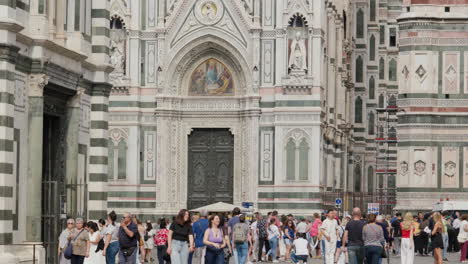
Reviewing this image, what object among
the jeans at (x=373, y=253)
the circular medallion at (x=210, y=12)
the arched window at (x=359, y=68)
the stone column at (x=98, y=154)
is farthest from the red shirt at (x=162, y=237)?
the arched window at (x=359, y=68)

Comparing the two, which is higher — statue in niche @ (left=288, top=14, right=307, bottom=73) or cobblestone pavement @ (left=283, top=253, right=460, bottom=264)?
statue in niche @ (left=288, top=14, right=307, bottom=73)

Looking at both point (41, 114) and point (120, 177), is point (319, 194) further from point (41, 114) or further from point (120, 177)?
point (41, 114)

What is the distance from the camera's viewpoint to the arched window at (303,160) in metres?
67.1

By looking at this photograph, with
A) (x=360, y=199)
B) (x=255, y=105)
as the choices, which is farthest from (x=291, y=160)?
(x=360, y=199)

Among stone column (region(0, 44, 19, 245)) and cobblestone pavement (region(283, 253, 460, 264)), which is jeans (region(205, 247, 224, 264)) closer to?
stone column (region(0, 44, 19, 245))

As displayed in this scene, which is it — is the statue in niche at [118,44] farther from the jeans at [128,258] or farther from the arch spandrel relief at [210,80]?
the jeans at [128,258]

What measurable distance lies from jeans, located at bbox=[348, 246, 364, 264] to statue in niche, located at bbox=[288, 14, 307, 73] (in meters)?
33.5

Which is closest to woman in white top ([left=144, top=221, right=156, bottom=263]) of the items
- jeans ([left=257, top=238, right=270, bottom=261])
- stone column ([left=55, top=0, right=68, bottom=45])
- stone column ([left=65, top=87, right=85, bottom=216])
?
jeans ([left=257, top=238, right=270, bottom=261])

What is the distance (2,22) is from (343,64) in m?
52.7

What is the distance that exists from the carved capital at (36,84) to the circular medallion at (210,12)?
35813 millimetres

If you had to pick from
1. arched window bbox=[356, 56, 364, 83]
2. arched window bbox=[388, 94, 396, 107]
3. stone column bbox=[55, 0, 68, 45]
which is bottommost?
stone column bbox=[55, 0, 68, 45]

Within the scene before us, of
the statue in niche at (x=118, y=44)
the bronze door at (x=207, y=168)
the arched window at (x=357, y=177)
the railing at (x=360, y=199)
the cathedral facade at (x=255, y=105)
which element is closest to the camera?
the cathedral facade at (x=255, y=105)

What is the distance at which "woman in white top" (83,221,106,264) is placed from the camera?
103 ft

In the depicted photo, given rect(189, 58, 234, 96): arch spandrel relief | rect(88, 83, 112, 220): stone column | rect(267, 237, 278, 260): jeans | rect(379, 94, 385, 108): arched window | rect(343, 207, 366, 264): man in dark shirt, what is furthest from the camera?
rect(379, 94, 385, 108): arched window
